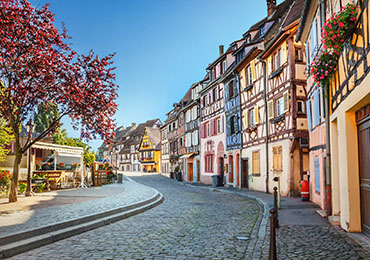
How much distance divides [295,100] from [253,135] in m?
5.87

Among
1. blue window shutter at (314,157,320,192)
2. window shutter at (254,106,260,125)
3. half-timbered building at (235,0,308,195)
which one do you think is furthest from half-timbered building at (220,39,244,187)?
blue window shutter at (314,157,320,192)

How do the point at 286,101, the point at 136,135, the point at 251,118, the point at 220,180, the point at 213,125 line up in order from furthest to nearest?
the point at 136,135
the point at 213,125
the point at 220,180
the point at 251,118
the point at 286,101

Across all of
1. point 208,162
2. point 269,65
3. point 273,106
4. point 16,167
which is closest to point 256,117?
point 273,106

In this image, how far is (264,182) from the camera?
20281 millimetres

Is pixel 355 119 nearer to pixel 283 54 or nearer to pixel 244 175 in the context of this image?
pixel 283 54

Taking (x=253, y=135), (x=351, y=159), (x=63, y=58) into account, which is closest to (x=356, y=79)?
(x=351, y=159)

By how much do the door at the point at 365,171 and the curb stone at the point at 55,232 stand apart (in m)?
6.37

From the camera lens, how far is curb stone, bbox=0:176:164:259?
6.65 meters

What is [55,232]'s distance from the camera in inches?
316

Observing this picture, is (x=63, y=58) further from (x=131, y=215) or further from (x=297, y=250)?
(x=297, y=250)

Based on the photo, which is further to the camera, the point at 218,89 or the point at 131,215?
the point at 218,89

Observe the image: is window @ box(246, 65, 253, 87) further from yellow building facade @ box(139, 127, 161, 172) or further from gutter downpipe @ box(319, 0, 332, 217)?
yellow building facade @ box(139, 127, 161, 172)

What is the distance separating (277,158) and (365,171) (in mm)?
11308

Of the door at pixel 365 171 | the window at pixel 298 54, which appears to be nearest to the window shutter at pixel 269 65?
the window at pixel 298 54
